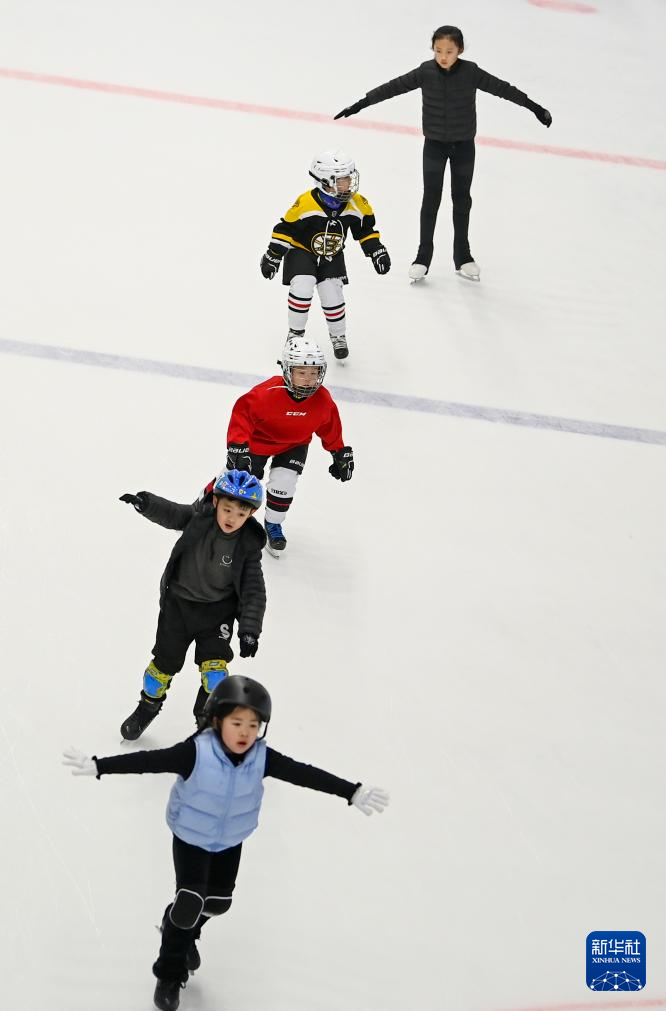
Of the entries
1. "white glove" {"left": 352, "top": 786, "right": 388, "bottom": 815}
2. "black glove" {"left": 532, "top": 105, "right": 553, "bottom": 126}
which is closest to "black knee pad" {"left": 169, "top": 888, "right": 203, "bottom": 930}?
"white glove" {"left": 352, "top": 786, "right": 388, "bottom": 815}

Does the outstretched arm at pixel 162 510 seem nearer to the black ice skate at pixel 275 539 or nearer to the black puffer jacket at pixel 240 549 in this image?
the black puffer jacket at pixel 240 549

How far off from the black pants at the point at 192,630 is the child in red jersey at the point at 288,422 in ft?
3.03

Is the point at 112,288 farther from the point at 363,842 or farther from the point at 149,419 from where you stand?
the point at 363,842

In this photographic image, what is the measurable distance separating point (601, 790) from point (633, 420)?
2628 millimetres

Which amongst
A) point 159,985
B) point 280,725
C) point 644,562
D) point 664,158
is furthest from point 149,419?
point 664,158

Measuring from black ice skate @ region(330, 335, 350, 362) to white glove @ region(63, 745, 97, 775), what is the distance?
368 cm

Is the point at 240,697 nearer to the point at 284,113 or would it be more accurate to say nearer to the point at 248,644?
the point at 248,644

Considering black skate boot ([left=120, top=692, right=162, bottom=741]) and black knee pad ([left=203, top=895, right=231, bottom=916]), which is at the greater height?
black skate boot ([left=120, top=692, right=162, bottom=741])

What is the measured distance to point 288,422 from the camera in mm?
5109

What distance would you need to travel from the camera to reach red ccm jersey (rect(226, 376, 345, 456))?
5070 mm

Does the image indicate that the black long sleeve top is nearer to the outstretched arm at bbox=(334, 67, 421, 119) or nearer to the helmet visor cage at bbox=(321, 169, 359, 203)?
the helmet visor cage at bbox=(321, 169, 359, 203)

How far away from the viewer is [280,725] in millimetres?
4652

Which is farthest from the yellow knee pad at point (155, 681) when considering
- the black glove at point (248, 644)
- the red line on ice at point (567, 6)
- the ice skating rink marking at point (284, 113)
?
the red line on ice at point (567, 6)

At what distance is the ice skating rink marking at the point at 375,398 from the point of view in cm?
641
